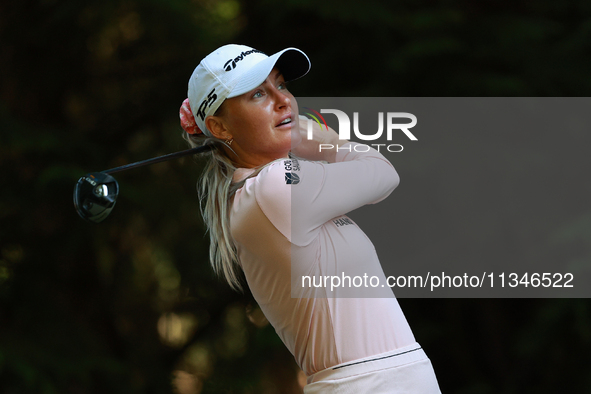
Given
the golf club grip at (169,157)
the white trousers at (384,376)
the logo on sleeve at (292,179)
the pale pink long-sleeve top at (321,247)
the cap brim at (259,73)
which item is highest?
the cap brim at (259,73)

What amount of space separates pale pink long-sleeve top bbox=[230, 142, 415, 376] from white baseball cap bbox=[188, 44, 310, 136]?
6.5 inches

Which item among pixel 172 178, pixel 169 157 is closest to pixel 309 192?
pixel 169 157

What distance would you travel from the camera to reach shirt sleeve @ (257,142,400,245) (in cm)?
114

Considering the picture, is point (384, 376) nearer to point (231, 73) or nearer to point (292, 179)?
point (292, 179)

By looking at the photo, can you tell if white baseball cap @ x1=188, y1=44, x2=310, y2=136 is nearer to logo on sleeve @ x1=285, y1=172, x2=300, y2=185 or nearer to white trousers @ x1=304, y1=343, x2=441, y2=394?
logo on sleeve @ x1=285, y1=172, x2=300, y2=185

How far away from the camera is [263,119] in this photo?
1.25 meters

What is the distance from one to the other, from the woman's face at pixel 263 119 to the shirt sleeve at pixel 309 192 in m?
0.09

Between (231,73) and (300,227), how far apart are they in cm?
32

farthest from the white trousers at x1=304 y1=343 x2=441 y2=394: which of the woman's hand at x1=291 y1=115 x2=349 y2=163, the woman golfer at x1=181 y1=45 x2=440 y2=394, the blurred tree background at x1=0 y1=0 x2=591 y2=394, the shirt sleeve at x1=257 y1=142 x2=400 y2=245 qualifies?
the blurred tree background at x1=0 y1=0 x2=591 y2=394

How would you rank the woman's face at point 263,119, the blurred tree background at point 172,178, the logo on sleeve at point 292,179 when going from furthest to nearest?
the blurred tree background at point 172,178, the woman's face at point 263,119, the logo on sleeve at point 292,179

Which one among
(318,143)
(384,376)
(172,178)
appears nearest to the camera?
(384,376)

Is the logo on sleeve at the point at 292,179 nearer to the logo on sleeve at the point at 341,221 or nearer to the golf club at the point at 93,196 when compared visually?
the logo on sleeve at the point at 341,221

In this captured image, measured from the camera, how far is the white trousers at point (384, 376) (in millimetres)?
1143

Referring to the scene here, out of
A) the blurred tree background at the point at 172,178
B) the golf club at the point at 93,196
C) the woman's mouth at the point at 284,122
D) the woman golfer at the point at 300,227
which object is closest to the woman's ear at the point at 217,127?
the woman golfer at the point at 300,227
